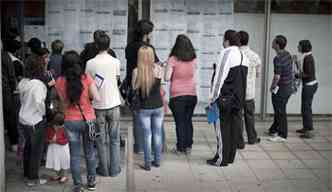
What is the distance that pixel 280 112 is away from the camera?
30.5ft

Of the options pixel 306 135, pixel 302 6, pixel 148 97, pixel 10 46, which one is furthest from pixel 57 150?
pixel 302 6

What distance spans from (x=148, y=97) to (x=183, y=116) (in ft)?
2.92

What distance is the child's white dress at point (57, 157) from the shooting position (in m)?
7.30

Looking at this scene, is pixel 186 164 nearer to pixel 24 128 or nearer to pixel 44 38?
pixel 24 128

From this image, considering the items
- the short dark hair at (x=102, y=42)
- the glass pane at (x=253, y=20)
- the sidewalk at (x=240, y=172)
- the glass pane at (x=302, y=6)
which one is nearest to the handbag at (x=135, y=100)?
the short dark hair at (x=102, y=42)

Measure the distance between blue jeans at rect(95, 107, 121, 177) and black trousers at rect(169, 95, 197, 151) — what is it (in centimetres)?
103

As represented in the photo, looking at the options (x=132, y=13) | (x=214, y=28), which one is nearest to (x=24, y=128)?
(x=132, y=13)

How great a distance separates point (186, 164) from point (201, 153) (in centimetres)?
58

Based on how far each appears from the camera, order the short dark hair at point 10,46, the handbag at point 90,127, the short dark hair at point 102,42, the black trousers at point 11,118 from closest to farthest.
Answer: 1. the handbag at point 90,127
2. the short dark hair at point 102,42
3. the black trousers at point 11,118
4. the short dark hair at point 10,46

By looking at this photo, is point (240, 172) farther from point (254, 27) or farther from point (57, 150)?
point (254, 27)

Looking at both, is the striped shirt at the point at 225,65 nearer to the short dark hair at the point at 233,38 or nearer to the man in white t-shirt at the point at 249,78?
the short dark hair at the point at 233,38

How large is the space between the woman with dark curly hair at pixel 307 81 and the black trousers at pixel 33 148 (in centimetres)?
412

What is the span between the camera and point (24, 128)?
284 inches

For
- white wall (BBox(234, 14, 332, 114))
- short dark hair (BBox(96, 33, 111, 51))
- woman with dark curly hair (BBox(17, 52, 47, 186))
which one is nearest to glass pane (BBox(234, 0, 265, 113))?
white wall (BBox(234, 14, 332, 114))
